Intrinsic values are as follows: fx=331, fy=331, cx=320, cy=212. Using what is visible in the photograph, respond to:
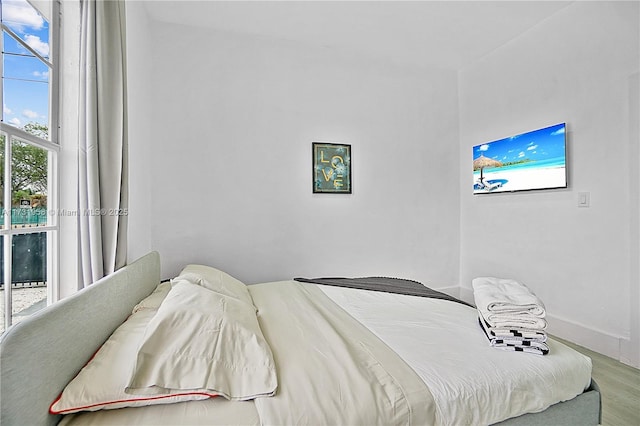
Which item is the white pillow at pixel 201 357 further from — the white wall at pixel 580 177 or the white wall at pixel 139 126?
the white wall at pixel 580 177

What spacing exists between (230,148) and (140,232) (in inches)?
44.8

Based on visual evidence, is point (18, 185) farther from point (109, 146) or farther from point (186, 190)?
point (186, 190)

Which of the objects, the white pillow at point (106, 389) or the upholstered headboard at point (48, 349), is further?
the white pillow at point (106, 389)

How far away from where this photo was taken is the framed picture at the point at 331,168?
354 cm

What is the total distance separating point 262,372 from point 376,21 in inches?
122

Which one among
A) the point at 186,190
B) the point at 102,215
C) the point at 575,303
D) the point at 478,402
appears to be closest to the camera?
the point at 478,402

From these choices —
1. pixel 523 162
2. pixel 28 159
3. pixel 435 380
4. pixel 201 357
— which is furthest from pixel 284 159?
pixel 435 380

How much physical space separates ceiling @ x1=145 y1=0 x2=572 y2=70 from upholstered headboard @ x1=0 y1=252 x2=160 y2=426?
2.59m

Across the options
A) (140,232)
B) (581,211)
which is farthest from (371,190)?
(140,232)

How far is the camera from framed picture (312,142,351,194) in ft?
11.6

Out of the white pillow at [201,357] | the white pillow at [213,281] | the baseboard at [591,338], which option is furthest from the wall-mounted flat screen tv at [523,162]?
the white pillow at [201,357]

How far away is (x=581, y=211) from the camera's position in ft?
9.15

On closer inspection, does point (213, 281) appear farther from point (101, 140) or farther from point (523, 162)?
point (523, 162)

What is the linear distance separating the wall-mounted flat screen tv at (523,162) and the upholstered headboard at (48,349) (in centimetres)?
340
